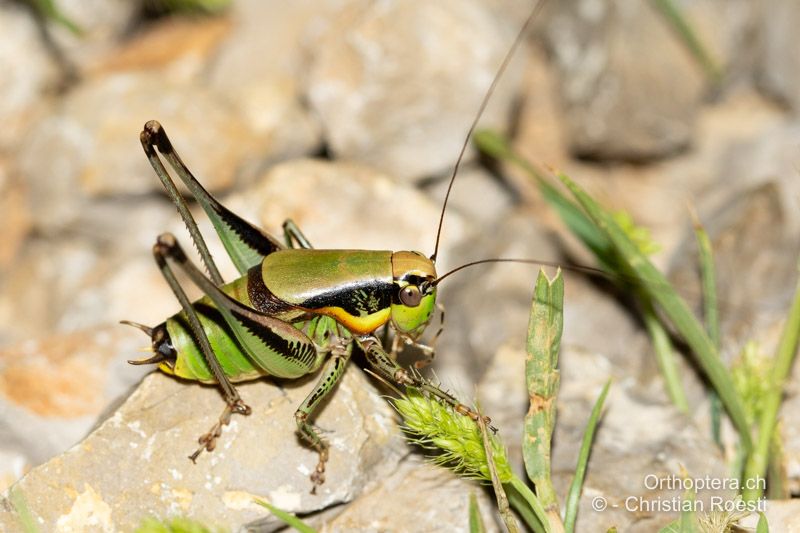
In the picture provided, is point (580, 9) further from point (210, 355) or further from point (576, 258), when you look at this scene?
point (210, 355)

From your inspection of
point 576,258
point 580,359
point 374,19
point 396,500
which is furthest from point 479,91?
point 396,500

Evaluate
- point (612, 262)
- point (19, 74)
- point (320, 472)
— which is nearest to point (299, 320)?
point (320, 472)

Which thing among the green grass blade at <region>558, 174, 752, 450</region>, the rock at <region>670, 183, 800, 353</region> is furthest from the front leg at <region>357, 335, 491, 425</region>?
the rock at <region>670, 183, 800, 353</region>

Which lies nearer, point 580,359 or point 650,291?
point 650,291

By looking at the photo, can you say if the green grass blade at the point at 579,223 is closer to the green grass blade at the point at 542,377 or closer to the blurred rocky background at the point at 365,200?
the blurred rocky background at the point at 365,200

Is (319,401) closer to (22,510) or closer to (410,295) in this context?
(410,295)

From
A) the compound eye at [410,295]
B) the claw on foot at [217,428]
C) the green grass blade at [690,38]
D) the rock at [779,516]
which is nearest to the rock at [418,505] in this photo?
the claw on foot at [217,428]
